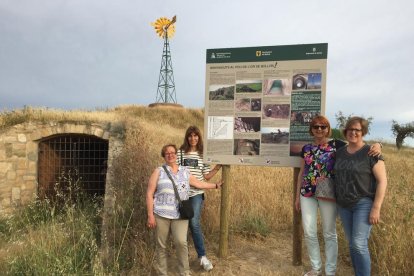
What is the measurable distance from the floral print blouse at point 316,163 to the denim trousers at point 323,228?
14 cm

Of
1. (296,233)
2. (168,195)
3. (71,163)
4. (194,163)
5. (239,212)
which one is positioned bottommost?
(239,212)

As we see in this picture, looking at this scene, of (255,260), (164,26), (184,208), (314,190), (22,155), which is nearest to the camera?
(314,190)

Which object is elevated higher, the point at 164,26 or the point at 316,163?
the point at 164,26

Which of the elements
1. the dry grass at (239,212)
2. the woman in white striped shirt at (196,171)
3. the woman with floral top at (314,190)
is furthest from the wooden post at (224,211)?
the woman with floral top at (314,190)

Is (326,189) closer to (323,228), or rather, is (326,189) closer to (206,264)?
(323,228)

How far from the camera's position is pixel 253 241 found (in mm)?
5785

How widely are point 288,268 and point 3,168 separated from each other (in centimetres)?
689

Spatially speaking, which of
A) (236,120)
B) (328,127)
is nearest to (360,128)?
(328,127)

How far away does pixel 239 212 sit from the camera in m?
6.63

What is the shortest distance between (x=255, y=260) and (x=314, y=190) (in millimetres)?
1743

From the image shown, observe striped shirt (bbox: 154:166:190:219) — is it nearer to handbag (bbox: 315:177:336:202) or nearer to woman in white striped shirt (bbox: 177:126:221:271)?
woman in white striped shirt (bbox: 177:126:221:271)

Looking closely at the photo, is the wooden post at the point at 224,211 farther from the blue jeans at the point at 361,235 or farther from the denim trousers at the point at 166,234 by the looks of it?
the blue jeans at the point at 361,235

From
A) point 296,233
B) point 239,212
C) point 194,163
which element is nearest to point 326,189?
point 296,233

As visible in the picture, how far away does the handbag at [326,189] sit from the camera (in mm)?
3711
